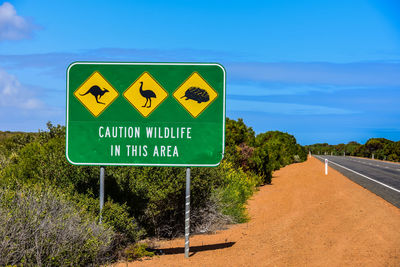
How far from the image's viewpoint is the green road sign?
9062mm

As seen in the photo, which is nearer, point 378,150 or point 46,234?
point 46,234

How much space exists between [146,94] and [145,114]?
427 millimetres

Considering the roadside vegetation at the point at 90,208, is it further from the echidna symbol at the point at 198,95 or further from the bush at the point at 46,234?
the echidna symbol at the point at 198,95

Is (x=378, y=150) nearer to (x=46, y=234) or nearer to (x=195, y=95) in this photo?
(x=195, y=95)

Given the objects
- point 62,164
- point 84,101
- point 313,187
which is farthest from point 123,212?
point 313,187

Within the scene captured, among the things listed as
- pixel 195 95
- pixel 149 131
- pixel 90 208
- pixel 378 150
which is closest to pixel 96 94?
pixel 149 131

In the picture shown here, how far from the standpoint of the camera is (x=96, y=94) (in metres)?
9.24

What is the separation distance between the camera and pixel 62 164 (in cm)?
988

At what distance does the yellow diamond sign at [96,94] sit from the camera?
30.3 feet

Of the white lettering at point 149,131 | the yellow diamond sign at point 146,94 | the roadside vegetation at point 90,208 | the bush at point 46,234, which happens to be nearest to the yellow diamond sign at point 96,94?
the yellow diamond sign at point 146,94

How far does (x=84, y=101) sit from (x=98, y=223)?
2.59m

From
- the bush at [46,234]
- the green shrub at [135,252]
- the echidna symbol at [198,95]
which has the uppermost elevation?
the echidna symbol at [198,95]

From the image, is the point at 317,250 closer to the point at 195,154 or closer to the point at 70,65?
the point at 195,154

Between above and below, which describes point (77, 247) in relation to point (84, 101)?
below
